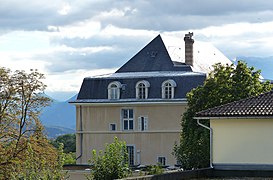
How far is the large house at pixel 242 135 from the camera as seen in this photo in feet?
121

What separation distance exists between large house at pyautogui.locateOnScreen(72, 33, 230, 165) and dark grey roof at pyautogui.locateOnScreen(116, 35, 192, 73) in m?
0.11

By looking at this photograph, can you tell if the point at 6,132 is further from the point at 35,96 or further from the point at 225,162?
the point at 225,162

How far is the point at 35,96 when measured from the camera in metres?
53.7

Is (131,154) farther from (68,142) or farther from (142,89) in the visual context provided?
(68,142)

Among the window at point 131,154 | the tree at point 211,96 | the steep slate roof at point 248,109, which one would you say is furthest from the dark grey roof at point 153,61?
the steep slate roof at point 248,109

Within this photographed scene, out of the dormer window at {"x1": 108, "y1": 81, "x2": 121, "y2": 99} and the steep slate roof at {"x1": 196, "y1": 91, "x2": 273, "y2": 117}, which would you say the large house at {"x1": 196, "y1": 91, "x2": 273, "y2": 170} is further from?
the dormer window at {"x1": 108, "y1": 81, "x2": 121, "y2": 99}

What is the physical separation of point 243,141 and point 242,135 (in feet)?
0.95

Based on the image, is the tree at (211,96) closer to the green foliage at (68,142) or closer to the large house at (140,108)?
the large house at (140,108)

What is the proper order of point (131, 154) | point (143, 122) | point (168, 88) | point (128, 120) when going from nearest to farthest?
point (168, 88) → point (131, 154) → point (143, 122) → point (128, 120)

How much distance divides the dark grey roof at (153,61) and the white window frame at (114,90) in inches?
200

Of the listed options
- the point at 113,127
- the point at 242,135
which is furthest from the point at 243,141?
the point at 113,127

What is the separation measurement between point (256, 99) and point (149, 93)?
41.8 metres

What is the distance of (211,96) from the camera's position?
53062 millimetres

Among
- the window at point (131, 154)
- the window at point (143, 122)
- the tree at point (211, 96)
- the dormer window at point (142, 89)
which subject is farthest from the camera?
the dormer window at point (142, 89)
